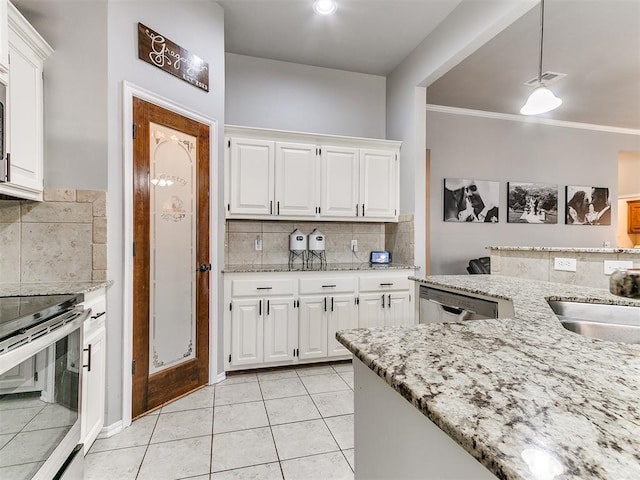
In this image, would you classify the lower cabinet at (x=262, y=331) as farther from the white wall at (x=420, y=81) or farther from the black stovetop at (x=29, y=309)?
the white wall at (x=420, y=81)

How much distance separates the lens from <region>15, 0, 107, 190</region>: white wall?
193 centimetres

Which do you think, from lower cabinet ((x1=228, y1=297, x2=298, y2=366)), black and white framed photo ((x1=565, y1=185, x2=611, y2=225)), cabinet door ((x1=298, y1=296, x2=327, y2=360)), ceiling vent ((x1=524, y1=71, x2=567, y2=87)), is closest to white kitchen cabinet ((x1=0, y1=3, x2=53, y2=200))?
lower cabinet ((x1=228, y1=297, x2=298, y2=366))

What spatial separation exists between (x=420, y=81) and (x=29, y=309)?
11.1ft

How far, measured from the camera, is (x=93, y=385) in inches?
71.4

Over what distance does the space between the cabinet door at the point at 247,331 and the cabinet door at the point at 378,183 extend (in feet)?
4.86

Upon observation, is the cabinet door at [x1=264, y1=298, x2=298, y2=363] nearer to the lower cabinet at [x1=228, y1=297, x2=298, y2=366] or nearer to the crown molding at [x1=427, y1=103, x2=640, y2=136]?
the lower cabinet at [x1=228, y1=297, x2=298, y2=366]

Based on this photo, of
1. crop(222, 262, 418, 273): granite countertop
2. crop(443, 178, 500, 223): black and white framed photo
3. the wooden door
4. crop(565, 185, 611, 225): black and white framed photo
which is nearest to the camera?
the wooden door

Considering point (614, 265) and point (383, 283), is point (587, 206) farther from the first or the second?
point (614, 265)

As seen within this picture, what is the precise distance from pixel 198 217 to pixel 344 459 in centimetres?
190

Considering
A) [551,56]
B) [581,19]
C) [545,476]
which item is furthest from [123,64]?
[551,56]

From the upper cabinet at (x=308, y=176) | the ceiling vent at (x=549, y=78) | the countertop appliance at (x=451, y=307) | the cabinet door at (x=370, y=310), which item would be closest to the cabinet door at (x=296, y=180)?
the upper cabinet at (x=308, y=176)

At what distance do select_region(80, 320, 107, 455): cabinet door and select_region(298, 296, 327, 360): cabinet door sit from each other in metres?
1.51

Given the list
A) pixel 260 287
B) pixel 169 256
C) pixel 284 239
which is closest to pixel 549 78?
pixel 284 239

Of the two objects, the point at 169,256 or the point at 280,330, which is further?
the point at 280,330
